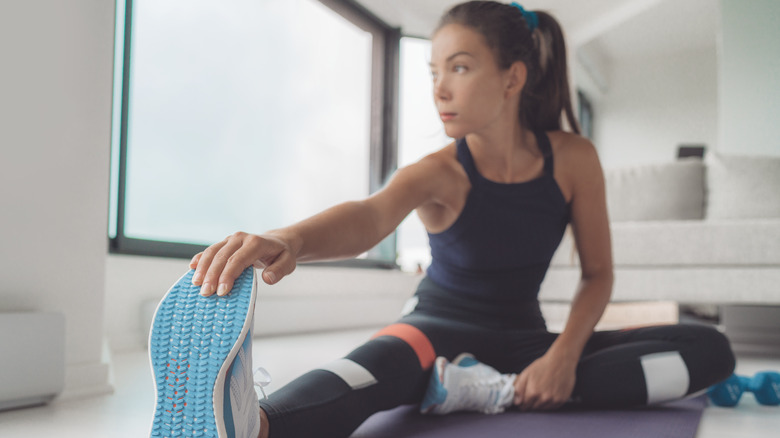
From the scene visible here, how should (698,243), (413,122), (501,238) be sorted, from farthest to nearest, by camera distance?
(413,122)
(698,243)
(501,238)

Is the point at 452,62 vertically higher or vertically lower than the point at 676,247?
higher

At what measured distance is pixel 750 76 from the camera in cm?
494

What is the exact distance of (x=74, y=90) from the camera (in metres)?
1.37

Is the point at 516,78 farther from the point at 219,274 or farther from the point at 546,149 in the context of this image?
the point at 219,274

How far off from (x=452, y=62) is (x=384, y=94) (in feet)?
9.99

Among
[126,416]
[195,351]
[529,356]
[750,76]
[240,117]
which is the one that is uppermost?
[750,76]

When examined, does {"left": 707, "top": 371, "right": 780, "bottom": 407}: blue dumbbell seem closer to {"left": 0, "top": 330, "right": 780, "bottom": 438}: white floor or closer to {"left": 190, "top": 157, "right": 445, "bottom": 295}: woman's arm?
{"left": 0, "top": 330, "right": 780, "bottom": 438}: white floor

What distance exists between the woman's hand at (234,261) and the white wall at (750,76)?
5046mm

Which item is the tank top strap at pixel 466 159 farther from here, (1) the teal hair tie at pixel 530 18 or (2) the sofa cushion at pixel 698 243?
(2) the sofa cushion at pixel 698 243

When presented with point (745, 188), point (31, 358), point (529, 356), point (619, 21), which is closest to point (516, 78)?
point (529, 356)

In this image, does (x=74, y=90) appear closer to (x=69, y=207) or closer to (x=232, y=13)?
(x=69, y=207)

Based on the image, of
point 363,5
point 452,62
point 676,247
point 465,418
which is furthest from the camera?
point 363,5

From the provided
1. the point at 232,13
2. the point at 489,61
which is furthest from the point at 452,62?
the point at 232,13

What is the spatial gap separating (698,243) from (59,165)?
7.91 feet
